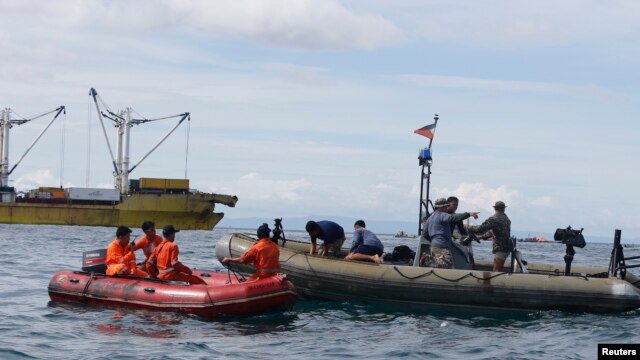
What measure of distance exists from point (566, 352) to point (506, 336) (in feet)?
5.09

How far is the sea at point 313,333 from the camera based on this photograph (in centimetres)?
1485

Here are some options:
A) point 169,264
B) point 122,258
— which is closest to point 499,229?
point 169,264

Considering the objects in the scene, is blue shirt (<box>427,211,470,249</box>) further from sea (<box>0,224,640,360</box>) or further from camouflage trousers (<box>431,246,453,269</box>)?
sea (<box>0,224,640,360</box>)

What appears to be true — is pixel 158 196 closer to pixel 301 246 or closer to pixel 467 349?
pixel 301 246

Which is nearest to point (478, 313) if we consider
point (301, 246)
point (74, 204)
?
point (301, 246)

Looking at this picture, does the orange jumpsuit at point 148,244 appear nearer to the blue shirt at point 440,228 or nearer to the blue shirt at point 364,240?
the blue shirt at point 364,240

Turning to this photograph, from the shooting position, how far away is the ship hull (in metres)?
88.9

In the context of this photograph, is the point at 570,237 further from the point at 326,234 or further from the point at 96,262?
the point at 96,262

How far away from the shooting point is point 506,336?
1661cm

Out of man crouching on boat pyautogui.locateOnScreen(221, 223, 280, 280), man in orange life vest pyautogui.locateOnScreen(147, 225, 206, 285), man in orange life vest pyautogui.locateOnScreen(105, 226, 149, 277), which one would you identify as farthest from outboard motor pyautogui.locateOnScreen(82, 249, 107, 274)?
man crouching on boat pyautogui.locateOnScreen(221, 223, 280, 280)

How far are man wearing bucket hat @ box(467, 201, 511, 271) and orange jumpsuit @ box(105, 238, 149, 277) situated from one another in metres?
6.84

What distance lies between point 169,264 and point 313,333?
3673mm

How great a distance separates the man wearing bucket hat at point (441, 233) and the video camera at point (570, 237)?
2087 mm

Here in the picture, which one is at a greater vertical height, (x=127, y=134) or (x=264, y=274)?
(x=127, y=134)
